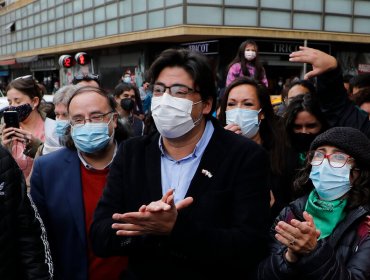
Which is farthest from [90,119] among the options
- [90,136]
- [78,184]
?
[78,184]

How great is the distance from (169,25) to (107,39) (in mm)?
5472

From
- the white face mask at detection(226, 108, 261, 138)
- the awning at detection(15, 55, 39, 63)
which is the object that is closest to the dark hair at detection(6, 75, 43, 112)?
the white face mask at detection(226, 108, 261, 138)

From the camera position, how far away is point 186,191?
2.38m

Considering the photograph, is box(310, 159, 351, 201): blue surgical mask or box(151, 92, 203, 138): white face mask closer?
box(151, 92, 203, 138): white face mask

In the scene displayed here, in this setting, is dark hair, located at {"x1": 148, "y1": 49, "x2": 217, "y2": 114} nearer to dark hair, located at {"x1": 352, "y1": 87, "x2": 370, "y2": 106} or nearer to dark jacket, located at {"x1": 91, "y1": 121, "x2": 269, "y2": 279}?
dark jacket, located at {"x1": 91, "y1": 121, "x2": 269, "y2": 279}

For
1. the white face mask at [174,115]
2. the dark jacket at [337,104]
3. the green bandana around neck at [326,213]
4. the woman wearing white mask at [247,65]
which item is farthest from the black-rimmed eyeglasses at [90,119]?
the woman wearing white mask at [247,65]

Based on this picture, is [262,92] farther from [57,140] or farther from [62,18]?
[62,18]

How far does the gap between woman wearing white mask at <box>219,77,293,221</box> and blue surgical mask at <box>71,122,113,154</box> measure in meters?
1.00

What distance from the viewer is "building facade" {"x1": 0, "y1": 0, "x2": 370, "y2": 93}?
19.9 metres

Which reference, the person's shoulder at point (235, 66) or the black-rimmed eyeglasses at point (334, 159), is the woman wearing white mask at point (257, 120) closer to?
the black-rimmed eyeglasses at point (334, 159)

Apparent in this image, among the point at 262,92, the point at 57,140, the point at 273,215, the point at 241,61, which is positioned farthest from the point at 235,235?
the point at 241,61

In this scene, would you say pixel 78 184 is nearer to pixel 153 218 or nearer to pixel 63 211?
pixel 63 211

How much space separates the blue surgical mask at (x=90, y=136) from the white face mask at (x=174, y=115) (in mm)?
708

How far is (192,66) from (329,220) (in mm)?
1083
